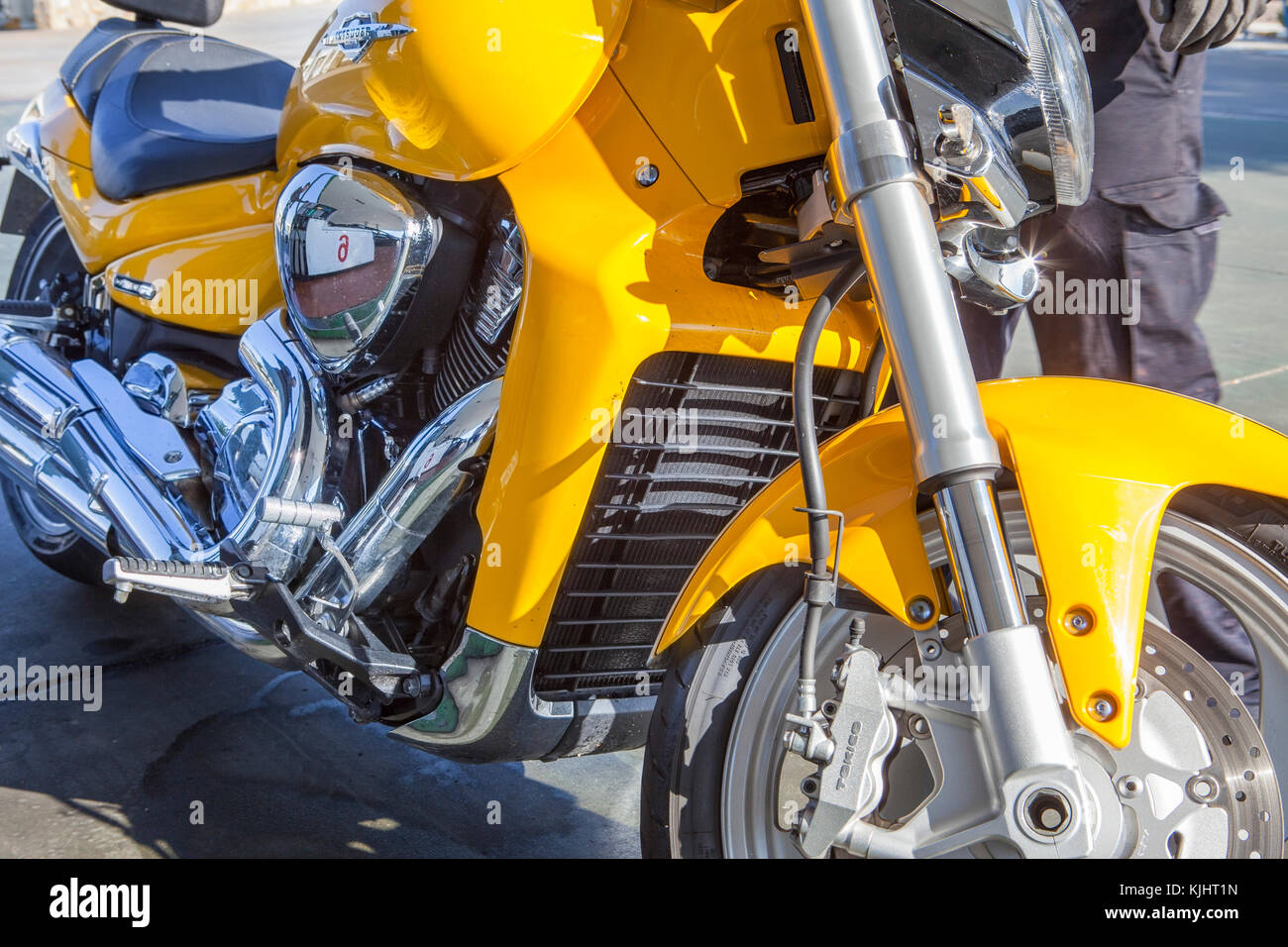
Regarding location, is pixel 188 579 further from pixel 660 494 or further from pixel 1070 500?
pixel 1070 500

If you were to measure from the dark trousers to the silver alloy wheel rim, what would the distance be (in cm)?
64

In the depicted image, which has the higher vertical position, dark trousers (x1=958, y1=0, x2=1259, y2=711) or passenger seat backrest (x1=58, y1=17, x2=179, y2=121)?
passenger seat backrest (x1=58, y1=17, x2=179, y2=121)

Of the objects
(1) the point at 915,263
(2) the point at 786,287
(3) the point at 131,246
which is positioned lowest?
(1) the point at 915,263

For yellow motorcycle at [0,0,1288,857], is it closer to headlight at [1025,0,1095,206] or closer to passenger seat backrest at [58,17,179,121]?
headlight at [1025,0,1095,206]

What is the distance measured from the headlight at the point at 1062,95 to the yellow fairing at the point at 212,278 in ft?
4.34

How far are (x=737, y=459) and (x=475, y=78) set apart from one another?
1.89 feet

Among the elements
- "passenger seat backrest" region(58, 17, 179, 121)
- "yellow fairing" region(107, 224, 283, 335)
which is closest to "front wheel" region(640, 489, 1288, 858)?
"yellow fairing" region(107, 224, 283, 335)

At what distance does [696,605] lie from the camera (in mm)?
1476

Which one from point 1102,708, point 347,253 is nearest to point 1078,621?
point 1102,708

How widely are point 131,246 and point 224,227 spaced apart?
27 centimetres

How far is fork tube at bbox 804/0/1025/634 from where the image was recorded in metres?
1.25

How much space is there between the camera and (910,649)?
4.75 ft
